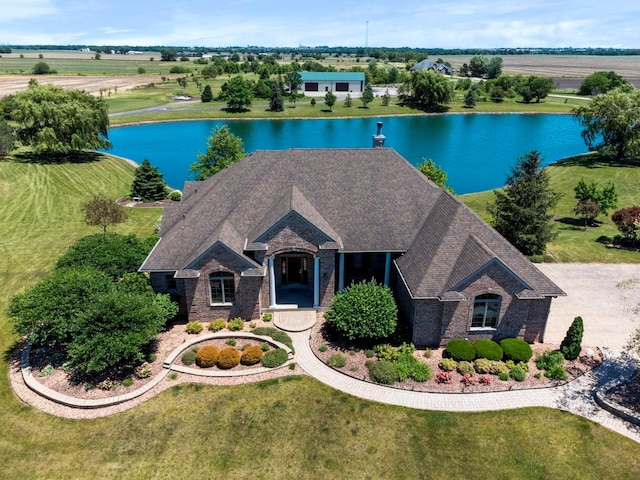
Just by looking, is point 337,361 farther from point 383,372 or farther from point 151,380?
point 151,380

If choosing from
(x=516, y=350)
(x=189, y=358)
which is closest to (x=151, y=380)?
(x=189, y=358)

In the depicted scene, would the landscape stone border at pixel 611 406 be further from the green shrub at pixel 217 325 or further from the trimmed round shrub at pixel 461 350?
the green shrub at pixel 217 325

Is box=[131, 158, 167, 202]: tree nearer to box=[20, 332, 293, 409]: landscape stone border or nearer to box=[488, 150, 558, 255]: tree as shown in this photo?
box=[20, 332, 293, 409]: landscape stone border

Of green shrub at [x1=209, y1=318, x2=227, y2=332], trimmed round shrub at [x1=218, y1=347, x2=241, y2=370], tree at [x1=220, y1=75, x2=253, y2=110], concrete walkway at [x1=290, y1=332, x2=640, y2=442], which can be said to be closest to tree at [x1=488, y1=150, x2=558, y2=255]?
concrete walkway at [x1=290, y1=332, x2=640, y2=442]

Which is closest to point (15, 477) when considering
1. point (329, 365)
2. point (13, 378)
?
point (13, 378)

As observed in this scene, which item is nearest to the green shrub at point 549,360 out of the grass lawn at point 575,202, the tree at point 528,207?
the tree at point 528,207
